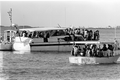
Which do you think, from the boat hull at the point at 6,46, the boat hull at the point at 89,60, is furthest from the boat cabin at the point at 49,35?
the boat hull at the point at 89,60

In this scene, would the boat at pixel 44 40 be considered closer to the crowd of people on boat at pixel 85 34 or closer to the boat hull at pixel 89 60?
the crowd of people on boat at pixel 85 34

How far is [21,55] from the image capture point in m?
64.7

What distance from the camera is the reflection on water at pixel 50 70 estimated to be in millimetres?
43312

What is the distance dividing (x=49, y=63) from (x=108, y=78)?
509 inches

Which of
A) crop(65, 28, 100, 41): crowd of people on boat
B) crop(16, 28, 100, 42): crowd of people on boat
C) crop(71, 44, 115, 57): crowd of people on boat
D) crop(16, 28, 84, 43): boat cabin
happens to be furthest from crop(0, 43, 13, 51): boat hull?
crop(71, 44, 115, 57): crowd of people on boat

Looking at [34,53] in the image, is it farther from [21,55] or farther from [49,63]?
[49,63]

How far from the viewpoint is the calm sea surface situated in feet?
141

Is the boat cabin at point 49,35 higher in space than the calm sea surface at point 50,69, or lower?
higher

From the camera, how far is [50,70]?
47.6m

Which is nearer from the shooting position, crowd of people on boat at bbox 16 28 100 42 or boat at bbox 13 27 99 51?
boat at bbox 13 27 99 51

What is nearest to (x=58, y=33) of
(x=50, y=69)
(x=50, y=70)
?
(x=50, y=69)

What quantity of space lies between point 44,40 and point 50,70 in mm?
24061

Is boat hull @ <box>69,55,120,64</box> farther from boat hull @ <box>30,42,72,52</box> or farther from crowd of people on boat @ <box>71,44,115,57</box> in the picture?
boat hull @ <box>30,42,72,52</box>

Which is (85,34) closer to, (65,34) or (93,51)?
(65,34)
